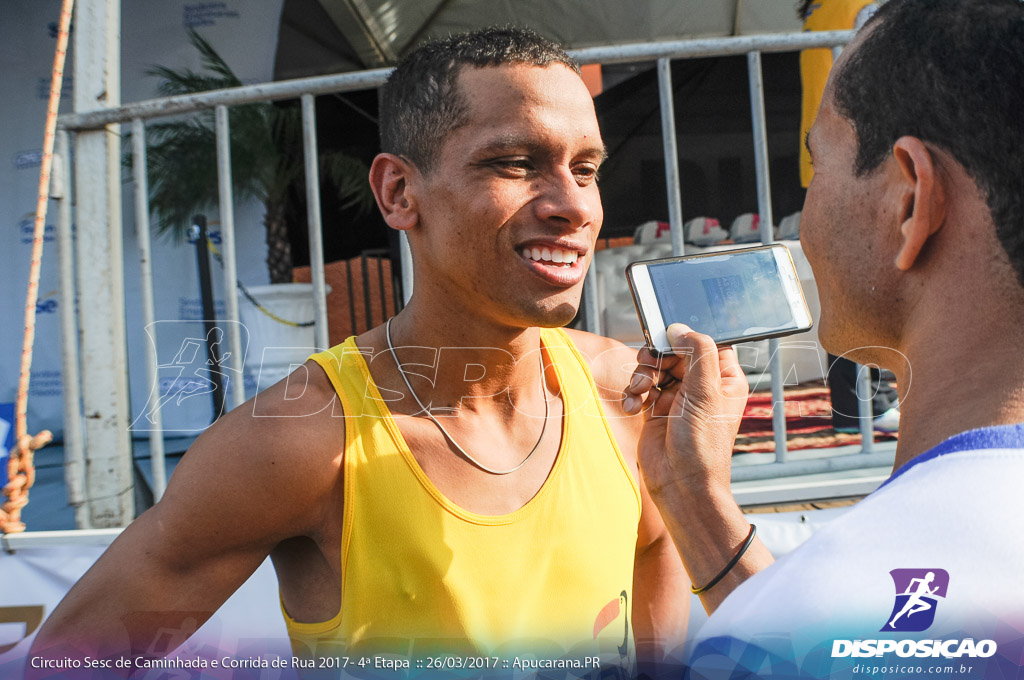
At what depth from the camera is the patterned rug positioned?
3211 millimetres

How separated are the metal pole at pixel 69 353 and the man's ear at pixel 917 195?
251 centimetres

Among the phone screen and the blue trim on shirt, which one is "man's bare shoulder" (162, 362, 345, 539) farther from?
the blue trim on shirt

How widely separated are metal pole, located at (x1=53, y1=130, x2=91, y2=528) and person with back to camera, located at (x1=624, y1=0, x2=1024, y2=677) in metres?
2.28

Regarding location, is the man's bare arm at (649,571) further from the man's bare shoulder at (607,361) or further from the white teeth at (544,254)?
the white teeth at (544,254)

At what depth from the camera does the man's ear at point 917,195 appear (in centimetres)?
89

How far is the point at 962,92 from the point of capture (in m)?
0.87

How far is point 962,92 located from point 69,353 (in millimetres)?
2659

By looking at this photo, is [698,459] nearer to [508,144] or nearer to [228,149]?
[508,144]

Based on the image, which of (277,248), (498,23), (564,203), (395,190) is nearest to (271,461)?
(395,190)

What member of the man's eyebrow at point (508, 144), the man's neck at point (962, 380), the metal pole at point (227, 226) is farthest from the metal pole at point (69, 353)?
the man's neck at point (962, 380)

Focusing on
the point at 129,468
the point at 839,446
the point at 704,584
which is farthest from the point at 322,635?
the point at 839,446

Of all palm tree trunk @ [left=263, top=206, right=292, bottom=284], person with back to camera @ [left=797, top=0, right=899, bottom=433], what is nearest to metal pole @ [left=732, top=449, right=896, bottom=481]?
person with back to camera @ [left=797, top=0, right=899, bottom=433]

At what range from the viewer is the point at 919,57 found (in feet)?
3.02

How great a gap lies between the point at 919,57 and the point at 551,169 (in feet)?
2.45
